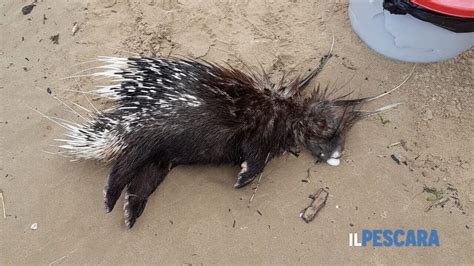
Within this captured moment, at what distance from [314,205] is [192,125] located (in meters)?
0.57

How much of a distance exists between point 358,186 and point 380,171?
0.11m

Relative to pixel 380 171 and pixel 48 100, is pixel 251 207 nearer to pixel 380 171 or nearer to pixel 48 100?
pixel 380 171

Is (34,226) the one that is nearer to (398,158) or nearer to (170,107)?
(170,107)

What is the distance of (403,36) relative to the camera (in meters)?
1.97

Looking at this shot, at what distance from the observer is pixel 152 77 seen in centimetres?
189

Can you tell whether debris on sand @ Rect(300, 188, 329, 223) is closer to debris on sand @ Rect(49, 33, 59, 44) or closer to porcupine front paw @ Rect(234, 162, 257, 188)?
porcupine front paw @ Rect(234, 162, 257, 188)

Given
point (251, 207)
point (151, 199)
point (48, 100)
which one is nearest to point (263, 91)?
point (251, 207)

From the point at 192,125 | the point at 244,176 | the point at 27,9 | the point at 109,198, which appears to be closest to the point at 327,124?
the point at 244,176

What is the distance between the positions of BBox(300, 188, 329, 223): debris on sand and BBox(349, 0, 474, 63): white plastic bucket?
28.8 inches

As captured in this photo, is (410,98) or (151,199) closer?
(151,199)

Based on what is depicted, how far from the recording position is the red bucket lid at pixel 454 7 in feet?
→ 5.16

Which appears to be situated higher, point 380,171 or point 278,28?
point 278,28

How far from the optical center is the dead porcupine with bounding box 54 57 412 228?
73.0 inches

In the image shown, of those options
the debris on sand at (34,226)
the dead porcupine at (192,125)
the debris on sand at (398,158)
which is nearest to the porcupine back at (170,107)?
the dead porcupine at (192,125)
